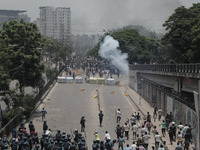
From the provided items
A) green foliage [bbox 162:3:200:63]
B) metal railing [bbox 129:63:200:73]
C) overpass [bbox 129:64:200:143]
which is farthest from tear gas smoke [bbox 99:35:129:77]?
overpass [bbox 129:64:200:143]

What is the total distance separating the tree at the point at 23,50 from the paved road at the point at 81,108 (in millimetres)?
4015

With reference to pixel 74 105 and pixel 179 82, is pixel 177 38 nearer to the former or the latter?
pixel 179 82

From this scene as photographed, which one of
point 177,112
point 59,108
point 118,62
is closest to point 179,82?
point 177,112

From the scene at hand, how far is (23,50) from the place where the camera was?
40.6 metres

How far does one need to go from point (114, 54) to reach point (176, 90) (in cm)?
5203

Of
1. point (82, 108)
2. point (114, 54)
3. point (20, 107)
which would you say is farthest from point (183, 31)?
point (114, 54)

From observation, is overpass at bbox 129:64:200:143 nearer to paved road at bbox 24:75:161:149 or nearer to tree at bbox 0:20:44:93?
paved road at bbox 24:75:161:149

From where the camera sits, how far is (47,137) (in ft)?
77.7

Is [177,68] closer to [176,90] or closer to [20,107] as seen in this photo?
[176,90]

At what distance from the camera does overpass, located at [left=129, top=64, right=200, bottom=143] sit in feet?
103

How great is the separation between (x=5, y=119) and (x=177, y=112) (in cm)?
1425

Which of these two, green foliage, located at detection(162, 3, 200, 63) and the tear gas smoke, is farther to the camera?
the tear gas smoke

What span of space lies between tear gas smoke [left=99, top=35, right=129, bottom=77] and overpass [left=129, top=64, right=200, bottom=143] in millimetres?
32398

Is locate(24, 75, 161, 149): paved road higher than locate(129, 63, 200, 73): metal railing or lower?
lower
